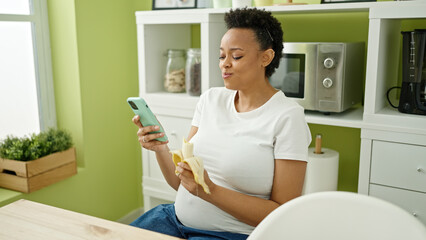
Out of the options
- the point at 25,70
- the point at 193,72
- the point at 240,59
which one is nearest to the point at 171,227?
the point at 240,59

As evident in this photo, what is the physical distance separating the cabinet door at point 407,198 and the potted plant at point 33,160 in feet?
4.78

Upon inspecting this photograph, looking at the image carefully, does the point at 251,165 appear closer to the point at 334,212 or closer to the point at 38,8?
the point at 334,212

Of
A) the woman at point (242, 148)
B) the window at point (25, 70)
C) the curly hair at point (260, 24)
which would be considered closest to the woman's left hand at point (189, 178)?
the woman at point (242, 148)

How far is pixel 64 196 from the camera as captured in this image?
226 centimetres

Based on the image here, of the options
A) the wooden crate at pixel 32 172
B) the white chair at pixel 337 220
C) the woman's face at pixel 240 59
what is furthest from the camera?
the wooden crate at pixel 32 172

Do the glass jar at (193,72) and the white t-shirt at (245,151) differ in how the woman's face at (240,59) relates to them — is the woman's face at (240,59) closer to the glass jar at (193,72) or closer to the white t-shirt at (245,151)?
the white t-shirt at (245,151)

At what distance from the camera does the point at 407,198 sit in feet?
5.56

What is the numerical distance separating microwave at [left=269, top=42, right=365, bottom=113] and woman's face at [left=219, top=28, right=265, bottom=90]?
51 centimetres

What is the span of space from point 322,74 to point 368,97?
209mm

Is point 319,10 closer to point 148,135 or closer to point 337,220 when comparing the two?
point 148,135

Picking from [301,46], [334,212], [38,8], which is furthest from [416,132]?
[38,8]

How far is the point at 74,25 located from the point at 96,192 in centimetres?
94

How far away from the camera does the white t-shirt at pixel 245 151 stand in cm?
127

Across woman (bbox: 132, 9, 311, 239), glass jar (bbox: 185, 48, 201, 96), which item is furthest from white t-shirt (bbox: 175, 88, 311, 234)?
glass jar (bbox: 185, 48, 201, 96)
